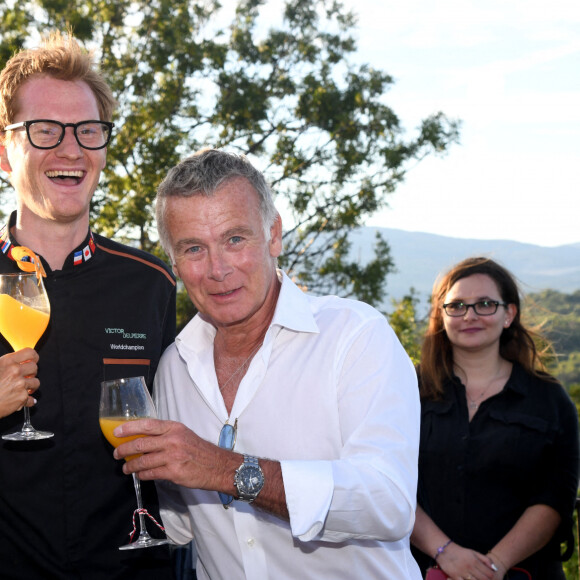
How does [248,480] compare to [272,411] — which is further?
[272,411]

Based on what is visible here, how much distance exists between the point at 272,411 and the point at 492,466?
6.26 ft

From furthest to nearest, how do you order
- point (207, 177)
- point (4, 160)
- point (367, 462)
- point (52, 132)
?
point (4, 160)
point (52, 132)
point (207, 177)
point (367, 462)

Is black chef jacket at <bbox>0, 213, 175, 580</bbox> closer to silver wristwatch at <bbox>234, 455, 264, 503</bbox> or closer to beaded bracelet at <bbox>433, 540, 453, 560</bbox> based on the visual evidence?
silver wristwatch at <bbox>234, 455, 264, 503</bbox>

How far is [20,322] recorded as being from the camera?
8.77ft

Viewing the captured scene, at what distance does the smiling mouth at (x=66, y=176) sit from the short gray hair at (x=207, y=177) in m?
0.59

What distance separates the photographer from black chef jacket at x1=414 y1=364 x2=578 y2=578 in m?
3.93

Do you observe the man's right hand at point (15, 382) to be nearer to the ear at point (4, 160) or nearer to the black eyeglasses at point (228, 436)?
the black eyeglasses at point (228, 436)

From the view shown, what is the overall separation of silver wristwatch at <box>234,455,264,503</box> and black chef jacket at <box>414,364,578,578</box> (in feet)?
7.15

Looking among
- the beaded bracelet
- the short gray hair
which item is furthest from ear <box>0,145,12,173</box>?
the beaded bracelet

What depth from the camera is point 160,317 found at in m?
3.29

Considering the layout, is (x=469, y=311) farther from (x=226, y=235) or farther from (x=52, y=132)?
(x=52, y=132)

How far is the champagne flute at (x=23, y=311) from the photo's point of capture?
104 inches

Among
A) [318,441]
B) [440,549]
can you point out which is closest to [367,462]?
[318,441]

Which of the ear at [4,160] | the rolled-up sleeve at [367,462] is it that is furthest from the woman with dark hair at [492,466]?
the ear at [4,160]
